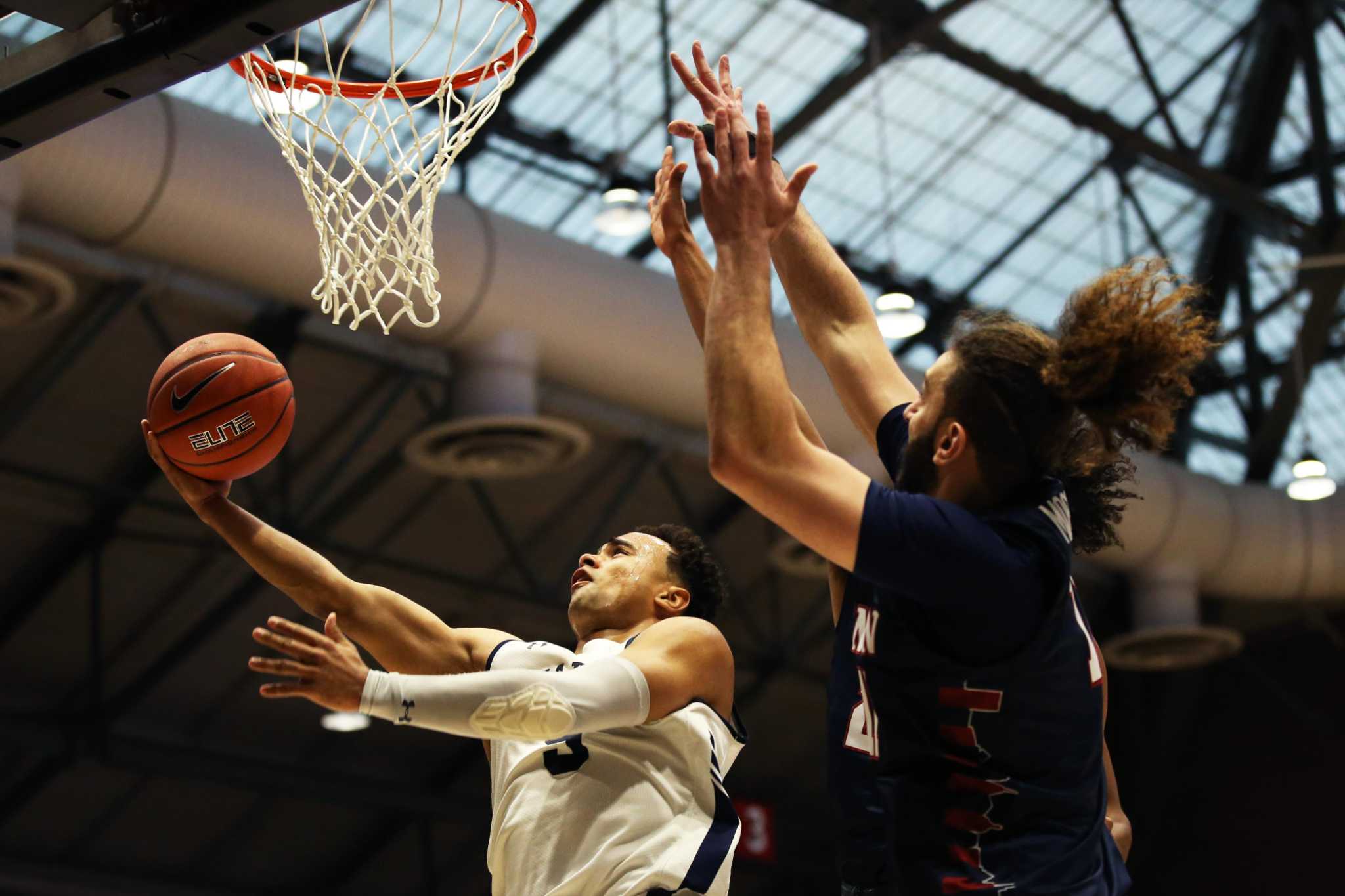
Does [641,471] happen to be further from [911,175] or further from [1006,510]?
[1006,510]

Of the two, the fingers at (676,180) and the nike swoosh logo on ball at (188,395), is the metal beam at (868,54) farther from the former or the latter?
the fingers at (676,180)

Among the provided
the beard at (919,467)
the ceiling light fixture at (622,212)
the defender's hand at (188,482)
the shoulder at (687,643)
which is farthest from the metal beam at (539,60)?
the beard at (919,467)

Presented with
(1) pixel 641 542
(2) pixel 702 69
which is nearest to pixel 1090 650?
(2) pixel 702 69

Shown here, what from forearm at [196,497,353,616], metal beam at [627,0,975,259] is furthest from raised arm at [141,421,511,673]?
metal beam at [627,0,975,259]

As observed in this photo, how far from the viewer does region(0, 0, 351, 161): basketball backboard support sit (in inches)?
165

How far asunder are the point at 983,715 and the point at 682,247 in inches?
46.9

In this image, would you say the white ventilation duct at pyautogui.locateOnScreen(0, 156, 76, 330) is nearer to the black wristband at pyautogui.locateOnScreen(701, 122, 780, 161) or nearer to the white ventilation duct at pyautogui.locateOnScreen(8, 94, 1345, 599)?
the white ventilation duct at pyautogui.locateOnScreen(8, 94, 1345, 599)

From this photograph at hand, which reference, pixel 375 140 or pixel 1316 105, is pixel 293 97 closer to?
pixel 375 140

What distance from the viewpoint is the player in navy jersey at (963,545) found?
2879 millimetres

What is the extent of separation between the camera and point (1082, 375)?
10.0 ft

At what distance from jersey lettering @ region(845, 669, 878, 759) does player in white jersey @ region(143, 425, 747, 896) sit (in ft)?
2.58

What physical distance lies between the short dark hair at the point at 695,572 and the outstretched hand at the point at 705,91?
5.95 feet

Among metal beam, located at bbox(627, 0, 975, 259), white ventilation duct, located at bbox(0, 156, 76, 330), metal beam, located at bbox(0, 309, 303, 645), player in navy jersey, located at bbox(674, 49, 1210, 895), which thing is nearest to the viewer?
player in navy jersey, located at bbox(674, 49, 1210, 895)


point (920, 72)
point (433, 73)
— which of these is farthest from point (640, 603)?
point (920, 72)
